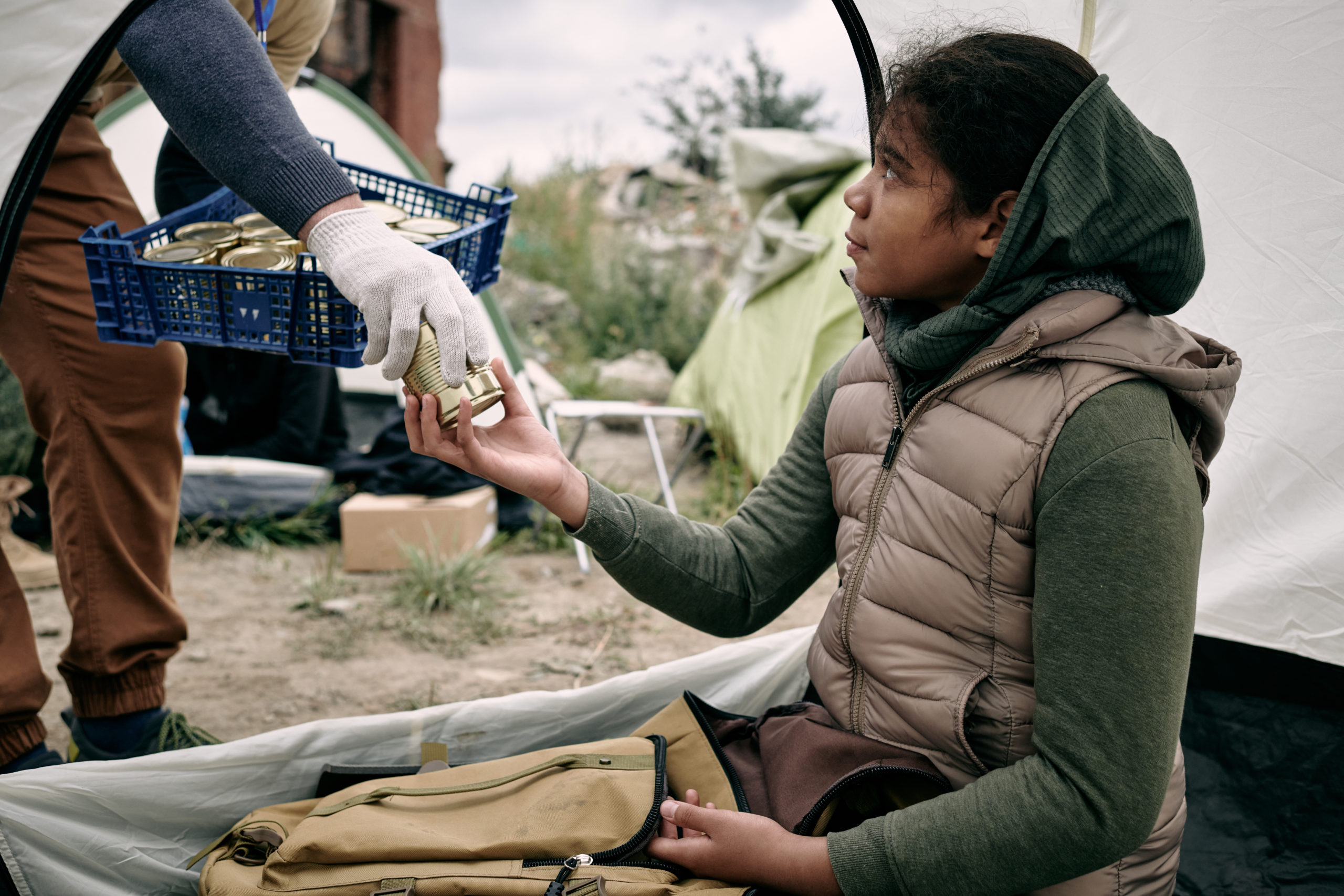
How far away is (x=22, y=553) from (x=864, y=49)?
11.3ft

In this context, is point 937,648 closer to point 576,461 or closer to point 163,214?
point 163,214

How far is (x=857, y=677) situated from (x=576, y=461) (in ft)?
12.3

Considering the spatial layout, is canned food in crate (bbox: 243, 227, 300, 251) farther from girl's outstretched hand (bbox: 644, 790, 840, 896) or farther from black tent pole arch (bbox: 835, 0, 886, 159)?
girl's outstretched hand (bbox: 644, 790, 840, 896)

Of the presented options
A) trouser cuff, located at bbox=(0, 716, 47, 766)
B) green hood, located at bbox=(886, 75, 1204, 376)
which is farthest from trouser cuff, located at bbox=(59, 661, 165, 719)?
green hood, located at bbox=(886, 75, 1204, 376)

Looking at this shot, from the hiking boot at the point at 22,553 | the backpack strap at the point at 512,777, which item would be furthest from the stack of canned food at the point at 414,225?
the hiking boot at the point at 22,553

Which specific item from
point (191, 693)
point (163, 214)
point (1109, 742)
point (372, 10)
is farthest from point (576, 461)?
point (372, 10)

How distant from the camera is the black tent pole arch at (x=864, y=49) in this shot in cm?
182

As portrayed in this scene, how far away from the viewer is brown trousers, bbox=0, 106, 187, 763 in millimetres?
1747

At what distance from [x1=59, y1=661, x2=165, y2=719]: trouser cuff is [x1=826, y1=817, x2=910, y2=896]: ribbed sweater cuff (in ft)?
4.80

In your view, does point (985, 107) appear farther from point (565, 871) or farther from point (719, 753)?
point (565, 871)

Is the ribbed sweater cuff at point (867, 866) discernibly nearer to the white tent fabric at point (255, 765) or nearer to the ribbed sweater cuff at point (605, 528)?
the ribbed sweater cuff at point (605, 528)

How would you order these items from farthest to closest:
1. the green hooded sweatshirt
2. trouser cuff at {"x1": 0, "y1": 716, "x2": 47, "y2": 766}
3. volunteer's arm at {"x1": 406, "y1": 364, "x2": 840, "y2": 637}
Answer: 1. trouser cuff at {"x1": 0, "y1": 716, "x2": 47, "y2": 766}
2. volunteer's arm at {"x1": 406, "y1": 364, "x2": 840, "y2": 637}
3. the green hooded sweatshirt

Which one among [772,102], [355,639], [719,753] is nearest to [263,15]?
[719,753]

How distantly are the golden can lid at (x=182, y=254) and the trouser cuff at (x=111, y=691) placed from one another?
0.83 metres
